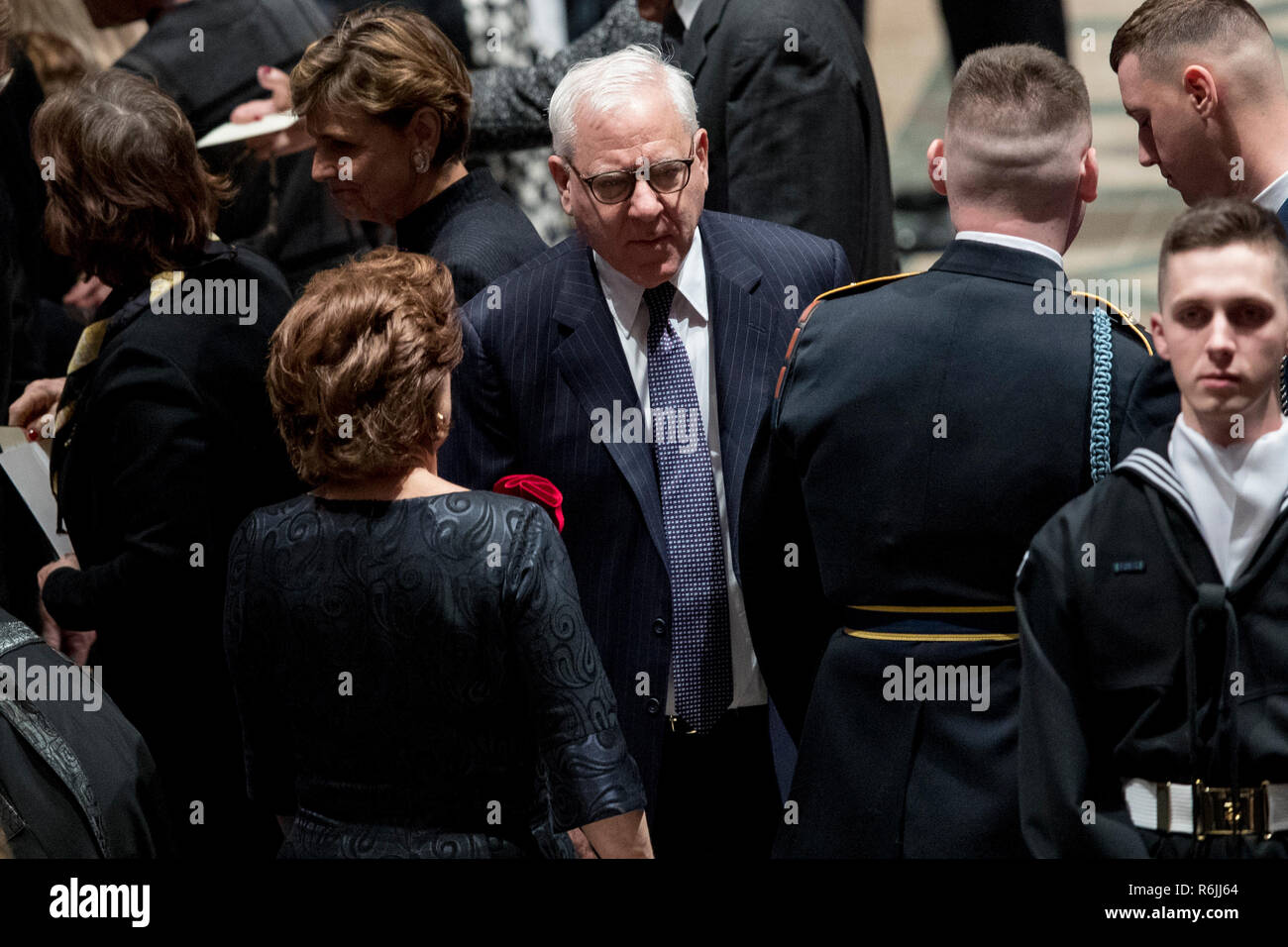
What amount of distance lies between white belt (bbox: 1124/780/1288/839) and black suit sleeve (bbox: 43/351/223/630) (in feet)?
5.70

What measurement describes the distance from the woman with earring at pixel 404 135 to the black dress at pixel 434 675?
0.92 meters

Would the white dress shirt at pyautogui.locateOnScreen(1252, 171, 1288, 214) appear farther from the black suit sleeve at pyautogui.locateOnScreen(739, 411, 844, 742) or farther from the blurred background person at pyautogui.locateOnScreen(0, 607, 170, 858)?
the blurred background person at pyautogui.locateOnScreen(0, 607, 170, 858)

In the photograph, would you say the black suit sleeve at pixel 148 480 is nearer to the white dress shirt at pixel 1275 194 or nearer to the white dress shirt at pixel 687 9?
the white dress shirt at pixel 687 9

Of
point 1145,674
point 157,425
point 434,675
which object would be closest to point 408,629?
point 434,675

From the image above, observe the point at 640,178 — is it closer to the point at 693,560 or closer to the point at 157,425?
the point at 693,560

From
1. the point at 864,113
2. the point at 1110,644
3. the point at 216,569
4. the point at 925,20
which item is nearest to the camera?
the point at 1110,644

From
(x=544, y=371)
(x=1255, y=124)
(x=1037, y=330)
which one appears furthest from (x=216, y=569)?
(x=1255, y=124)

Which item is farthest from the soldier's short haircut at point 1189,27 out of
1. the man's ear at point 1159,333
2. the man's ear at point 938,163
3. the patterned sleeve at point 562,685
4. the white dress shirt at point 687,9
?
the white dress shirt at point 687,9

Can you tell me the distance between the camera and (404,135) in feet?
10.5

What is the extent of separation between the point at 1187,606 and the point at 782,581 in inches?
29.5

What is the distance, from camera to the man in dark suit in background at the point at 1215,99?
260cm

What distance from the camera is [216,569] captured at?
9.90 ft
